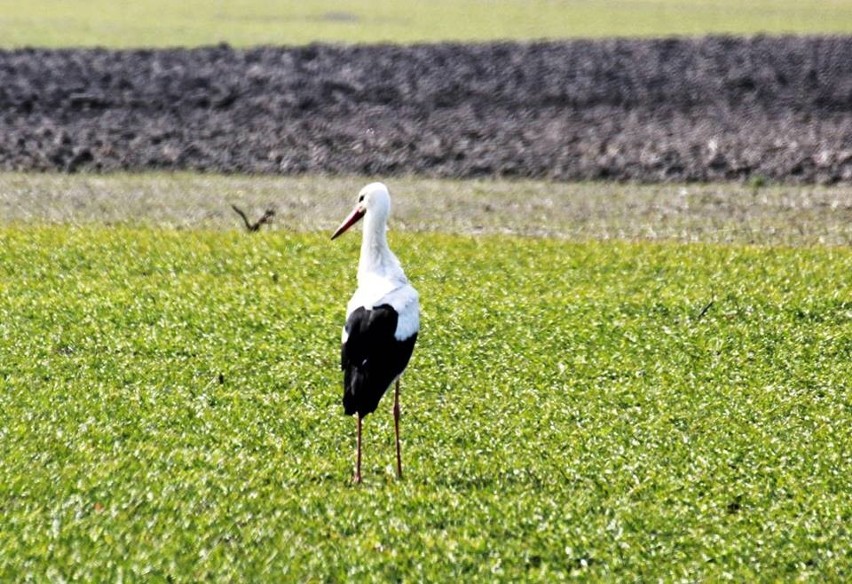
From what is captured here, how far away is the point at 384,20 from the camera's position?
48.4 m

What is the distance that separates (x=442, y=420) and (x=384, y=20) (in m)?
36.8

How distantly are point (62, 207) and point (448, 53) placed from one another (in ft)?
48.5

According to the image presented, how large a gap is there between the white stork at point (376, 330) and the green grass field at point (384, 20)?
30.8 meters

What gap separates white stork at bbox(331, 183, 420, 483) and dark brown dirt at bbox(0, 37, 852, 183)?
744 inches

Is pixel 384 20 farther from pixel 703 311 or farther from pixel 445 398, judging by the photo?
pixel 445 398

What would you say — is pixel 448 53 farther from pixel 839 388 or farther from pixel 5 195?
pixel 839 388

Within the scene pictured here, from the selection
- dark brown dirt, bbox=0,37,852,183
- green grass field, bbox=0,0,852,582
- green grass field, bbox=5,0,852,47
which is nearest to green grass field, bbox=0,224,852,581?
green grass field, bbox=0,0,852,582

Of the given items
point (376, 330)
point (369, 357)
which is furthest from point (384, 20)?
point (369, 357)

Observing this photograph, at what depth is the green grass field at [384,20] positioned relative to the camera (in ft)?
142

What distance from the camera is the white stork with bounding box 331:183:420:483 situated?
35.0 feet

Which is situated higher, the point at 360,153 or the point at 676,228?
the point at 360,153

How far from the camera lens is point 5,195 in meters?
26.9

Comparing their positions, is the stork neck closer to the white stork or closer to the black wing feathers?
the white stork

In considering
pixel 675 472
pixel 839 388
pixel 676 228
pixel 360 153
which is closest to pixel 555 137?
pixel 360 153
